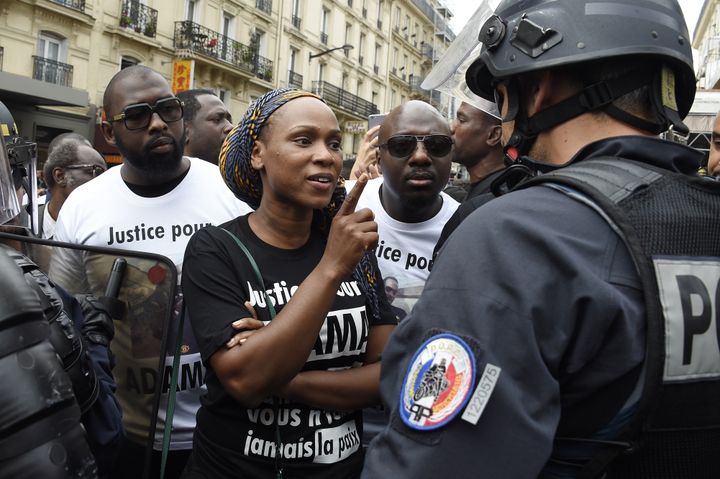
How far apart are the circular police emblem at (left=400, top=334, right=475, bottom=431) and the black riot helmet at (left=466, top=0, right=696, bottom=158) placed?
1.87 feet

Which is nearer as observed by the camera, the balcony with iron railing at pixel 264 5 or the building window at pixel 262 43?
the balcony with iron railing at pixel 264 5

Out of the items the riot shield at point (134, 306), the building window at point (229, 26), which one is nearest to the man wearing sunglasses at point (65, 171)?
the riot shield at point (134, 306)

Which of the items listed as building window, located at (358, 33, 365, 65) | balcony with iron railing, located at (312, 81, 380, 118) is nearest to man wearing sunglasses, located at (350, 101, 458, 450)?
balcony with iron railing, located at (312, 81, 380, 118)

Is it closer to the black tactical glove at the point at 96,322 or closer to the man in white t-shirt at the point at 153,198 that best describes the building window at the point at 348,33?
the man in white t-shirt at the point at 153,198

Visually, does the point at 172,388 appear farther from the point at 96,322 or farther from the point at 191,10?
the point at 191,10

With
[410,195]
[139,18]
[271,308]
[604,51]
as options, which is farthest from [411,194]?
[139,18]

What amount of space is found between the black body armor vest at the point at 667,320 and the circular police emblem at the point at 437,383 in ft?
0.84

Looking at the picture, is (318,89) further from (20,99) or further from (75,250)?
(75,250)

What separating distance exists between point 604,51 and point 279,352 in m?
1.09

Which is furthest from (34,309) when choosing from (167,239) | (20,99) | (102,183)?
(20,99)

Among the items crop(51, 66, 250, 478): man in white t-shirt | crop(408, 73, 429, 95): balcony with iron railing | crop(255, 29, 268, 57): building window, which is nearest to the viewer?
crop(51, 66, 250, 478): man in white t-shirt

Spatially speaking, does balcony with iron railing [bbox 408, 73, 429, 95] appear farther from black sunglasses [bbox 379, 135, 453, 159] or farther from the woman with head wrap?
the woman with head wrap

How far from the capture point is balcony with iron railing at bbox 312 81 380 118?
29.7m

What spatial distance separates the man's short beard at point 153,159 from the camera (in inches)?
114
